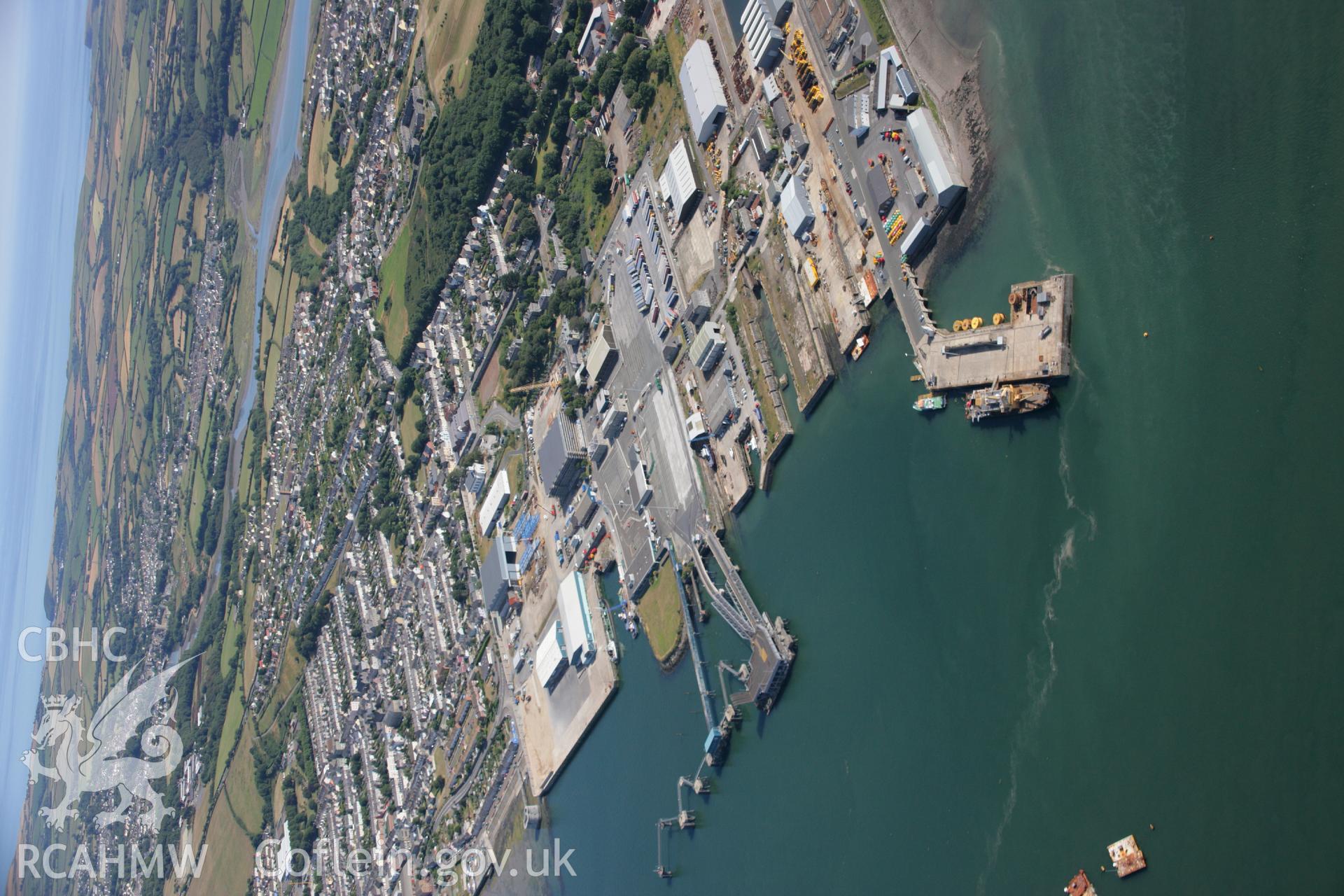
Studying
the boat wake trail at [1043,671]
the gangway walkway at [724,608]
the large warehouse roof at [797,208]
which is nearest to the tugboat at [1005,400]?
the boat wake trail at [1043,671]

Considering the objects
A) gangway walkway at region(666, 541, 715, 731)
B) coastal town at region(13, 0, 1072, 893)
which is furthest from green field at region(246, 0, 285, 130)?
gangway walkway at region(666, 541, 715, 731)

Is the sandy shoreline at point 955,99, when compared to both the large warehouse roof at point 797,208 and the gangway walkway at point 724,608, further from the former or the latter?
the gangway walkway at point 724,608

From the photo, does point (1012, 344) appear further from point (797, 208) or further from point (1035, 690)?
point (797, 208)

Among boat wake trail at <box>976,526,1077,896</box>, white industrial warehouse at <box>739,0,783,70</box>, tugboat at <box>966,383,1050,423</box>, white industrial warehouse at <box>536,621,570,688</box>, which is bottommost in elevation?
boat wake trail at <box>976,526,1077,896</box>

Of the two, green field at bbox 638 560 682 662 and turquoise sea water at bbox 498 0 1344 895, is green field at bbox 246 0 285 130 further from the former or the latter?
turquoise sea water at bbox 498 0 1344 895

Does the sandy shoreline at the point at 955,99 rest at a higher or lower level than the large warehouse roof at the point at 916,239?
higher

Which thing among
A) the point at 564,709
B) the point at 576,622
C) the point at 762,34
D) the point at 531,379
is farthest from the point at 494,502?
the point at 762,34
